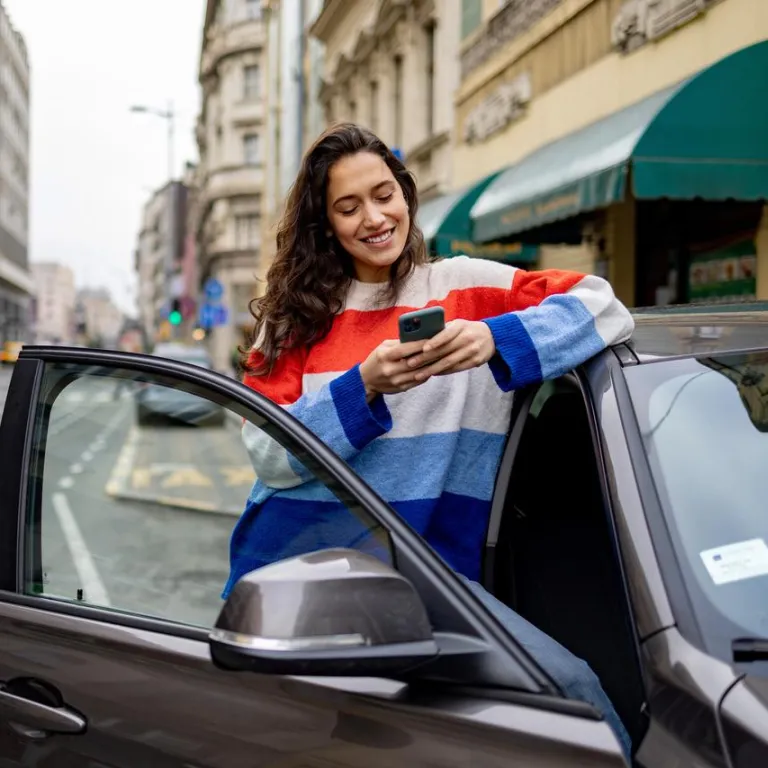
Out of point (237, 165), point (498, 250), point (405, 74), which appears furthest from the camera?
point (237, 165)

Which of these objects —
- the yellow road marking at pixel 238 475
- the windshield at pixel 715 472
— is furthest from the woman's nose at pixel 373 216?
the yellow road marking at pixel 238 475

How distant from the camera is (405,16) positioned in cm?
1616

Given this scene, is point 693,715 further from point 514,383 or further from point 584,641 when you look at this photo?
point 584,641

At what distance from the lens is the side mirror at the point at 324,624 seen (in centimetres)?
125

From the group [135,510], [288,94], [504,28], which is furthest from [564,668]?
[288,94]

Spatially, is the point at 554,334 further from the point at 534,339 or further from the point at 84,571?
the point at 84,571

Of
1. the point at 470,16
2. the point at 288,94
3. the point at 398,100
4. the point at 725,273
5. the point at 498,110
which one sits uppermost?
the point at 288,94

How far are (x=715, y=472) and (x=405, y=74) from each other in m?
15.7

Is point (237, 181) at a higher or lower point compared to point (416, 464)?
higher

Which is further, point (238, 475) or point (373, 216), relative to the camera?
point (238, 475)

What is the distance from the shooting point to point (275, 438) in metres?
1.63

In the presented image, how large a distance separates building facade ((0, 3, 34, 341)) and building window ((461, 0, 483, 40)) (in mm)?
65781

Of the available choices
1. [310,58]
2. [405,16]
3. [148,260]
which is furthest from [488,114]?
[148,260]

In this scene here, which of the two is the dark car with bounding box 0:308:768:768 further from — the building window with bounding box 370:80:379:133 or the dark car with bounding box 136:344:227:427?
the building window with bounding box 370:80:379:133
